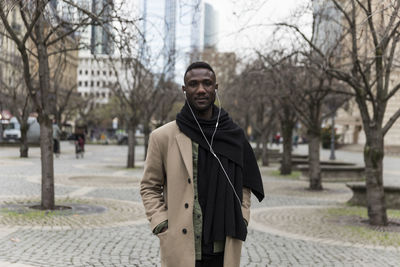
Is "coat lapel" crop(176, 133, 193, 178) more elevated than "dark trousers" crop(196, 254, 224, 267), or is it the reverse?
"coat lapel" crop(176, 133, 193, 178)

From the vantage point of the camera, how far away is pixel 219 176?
2.87 metres

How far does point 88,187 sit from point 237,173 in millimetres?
11258

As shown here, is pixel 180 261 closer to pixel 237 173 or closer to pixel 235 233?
pixel 235 233

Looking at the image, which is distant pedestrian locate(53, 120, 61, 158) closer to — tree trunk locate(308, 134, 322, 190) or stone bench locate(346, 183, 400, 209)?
tree trunk locate(308, 134, 322, 190)

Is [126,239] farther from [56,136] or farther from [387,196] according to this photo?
[56,136]

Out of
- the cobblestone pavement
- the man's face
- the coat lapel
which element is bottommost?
the cobblestone pavement

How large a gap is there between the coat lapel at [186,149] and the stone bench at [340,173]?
16.2m

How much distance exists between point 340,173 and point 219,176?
16.7 m

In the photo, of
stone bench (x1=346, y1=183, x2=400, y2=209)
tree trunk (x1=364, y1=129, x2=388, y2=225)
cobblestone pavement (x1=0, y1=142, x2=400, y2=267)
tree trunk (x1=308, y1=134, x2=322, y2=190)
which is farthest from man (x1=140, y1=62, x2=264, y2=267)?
tree trunk (x1=308, y1=134, x2=322, y2=190)

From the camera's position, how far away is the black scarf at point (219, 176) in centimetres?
284

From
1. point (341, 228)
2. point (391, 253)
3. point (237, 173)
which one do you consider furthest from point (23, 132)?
point (237, 173)

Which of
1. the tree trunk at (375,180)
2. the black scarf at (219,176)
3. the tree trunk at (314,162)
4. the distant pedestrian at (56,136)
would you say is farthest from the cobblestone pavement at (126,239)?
the distant pedestrian at (56,136)

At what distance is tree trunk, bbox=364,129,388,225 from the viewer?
29.4 feet

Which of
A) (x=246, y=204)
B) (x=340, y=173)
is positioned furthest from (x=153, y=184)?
(x=340, y=173)
